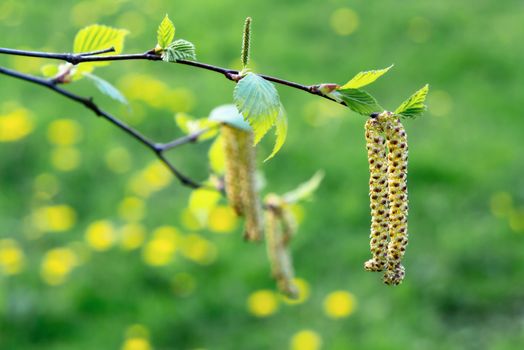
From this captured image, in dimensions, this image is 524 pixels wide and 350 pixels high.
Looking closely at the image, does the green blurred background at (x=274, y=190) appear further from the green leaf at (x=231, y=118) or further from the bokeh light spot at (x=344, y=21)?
the green leaf at (x=231, y=118)

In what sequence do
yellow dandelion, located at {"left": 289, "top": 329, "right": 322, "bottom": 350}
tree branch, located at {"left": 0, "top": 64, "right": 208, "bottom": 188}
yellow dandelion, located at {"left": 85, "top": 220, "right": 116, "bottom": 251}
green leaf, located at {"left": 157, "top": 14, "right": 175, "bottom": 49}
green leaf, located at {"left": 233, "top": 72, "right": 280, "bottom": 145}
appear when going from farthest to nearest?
yellow dandelion, located at {"left": 85, "top": 220, "right": 116, "bottom": 251} < yellow dandelion, located at {"left": 289, "top": 329, "right": 322, "bottom": 350} < tree branch, located at {"left": 0, "top": 64, "right": 208, "bottom": 188} < green leaf, located at {"left": 157, "top": 14, "right": 175, "bottom": 49} < green leaf, located at {"left": 233, "top": 72, "right": 280, "bottom": 145}

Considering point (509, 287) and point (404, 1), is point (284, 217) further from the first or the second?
point (404, 1)

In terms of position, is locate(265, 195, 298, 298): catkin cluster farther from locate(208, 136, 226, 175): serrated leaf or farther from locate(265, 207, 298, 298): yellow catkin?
locate(208, 136, 226, 175): serrated leaf

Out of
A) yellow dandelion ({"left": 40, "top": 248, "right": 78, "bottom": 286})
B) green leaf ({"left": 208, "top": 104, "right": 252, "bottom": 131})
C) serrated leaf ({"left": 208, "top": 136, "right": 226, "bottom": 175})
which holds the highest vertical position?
yellow dandelion ({"left": 40, "top": 248, "right": 78, "bottom": 286})

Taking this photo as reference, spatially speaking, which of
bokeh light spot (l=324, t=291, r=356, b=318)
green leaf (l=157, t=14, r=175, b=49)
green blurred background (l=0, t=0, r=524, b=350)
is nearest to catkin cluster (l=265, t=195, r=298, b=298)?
green leaf (l=157, t=14, r=175, b=49)

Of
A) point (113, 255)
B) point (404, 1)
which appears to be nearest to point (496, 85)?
point (404, 1)

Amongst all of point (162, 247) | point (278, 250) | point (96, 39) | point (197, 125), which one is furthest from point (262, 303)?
point (96, 39)
